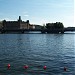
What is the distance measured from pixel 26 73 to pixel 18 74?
104 centimetres

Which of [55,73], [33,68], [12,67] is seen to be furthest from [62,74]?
[12,67]

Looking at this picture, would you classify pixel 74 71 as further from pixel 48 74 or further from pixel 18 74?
pixel 18 74

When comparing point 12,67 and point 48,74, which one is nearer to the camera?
point 48,74

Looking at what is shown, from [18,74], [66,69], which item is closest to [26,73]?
[18,74]

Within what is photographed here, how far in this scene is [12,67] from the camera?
32531 millimetres

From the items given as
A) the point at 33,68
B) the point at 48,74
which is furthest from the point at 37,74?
the point at 33,68

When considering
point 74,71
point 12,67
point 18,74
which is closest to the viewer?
point 18,74

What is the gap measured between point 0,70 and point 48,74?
6.26 meters

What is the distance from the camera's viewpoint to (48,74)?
28.4 m

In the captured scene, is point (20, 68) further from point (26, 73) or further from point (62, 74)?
point (62, 74)

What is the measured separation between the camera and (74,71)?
30172 mm

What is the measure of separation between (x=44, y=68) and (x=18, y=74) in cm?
422

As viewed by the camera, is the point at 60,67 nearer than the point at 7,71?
No

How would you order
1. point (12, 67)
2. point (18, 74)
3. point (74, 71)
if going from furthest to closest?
point (12, 67) → point (74, 71) → point (18, 74)
